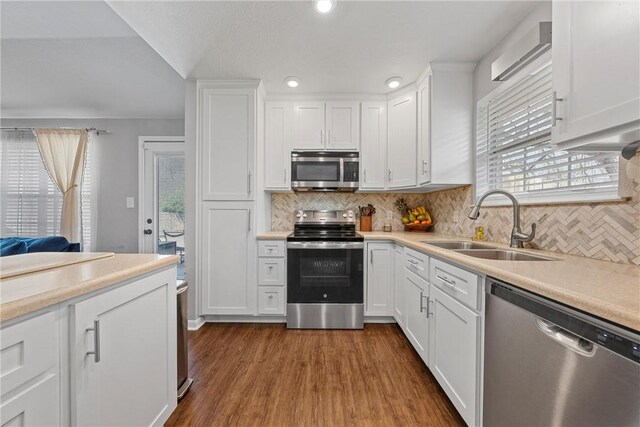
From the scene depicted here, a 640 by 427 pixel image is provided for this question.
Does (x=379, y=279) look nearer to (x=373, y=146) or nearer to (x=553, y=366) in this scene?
(x=373, y=146)

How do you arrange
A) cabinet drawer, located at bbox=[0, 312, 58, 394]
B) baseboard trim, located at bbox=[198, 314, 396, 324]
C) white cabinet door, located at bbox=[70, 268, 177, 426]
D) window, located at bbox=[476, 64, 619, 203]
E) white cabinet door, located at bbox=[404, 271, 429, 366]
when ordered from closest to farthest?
cabinet drawer, located at bbox=[0, 312, 58, 394] → white cabinet door, located at bbox=[70, 268, 177, 426] → window, located at bbox=[476, 64, 619, 203] → white cabinet door, located at bbox=[404, 271, 429, 366] → baseboard trim, located at bbox=[198, 314, 396, 324]

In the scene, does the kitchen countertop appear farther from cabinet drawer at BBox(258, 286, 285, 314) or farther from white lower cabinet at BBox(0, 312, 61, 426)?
cabinet drawer at BBox(258, 286, 285, 314)

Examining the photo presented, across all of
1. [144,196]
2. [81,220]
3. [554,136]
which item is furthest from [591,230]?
[81,220]

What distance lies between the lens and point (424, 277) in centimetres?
193

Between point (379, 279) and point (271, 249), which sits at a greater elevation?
point (271, 249)

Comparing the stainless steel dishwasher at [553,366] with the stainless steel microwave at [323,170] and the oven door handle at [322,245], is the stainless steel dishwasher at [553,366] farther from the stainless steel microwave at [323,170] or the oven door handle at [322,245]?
the stainless steel microwave at [323,170]

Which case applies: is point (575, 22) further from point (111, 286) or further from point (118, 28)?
point (118, 28)

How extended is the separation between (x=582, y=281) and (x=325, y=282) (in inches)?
78.7

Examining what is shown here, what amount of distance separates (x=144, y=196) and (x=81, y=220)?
937mm

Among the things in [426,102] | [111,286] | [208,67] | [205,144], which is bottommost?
[111,286]

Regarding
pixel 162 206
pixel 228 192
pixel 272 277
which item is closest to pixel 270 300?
pixel 272 277

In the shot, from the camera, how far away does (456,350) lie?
145 centimetres

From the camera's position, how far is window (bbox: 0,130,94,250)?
12.6 ft

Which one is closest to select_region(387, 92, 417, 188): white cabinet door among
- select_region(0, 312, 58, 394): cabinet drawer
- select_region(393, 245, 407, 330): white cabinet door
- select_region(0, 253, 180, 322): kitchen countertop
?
select_region(393, 245, 407, 330): white cabinet door
